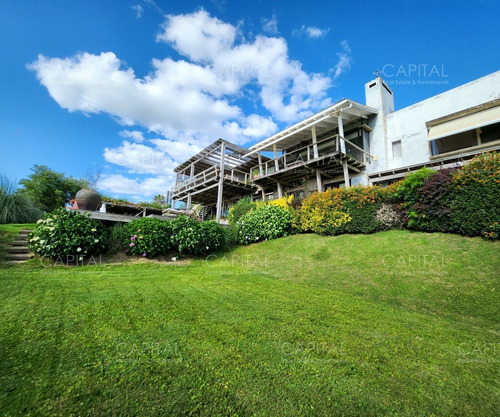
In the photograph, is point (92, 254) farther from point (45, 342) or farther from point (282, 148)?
point (282, 148)

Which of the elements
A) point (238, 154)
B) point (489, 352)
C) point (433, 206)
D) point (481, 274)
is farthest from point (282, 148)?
point (489, 352)

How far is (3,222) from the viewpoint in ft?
31.4

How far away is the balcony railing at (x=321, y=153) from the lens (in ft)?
38.6

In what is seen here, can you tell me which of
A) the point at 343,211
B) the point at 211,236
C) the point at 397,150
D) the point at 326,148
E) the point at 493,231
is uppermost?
the point at 326,148

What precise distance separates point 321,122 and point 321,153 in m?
2.13

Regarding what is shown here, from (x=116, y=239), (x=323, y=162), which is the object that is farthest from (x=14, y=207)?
(x=323, y=162)

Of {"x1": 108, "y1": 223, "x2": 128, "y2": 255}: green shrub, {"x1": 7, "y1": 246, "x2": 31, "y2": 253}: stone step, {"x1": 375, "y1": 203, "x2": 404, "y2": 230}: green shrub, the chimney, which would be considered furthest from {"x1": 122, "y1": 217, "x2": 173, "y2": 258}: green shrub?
the chimney

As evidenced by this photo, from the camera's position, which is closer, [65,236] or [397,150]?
[65,236]

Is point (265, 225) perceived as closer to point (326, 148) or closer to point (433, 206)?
point (433, 206)

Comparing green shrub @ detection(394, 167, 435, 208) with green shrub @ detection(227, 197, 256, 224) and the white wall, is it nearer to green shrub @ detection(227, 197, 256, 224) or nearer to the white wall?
the white wall

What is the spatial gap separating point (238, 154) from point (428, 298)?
1516cm

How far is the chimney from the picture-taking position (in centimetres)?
1345

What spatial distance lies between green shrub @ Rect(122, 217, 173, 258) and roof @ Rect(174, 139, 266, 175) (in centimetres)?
946

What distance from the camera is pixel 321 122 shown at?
13555mm
